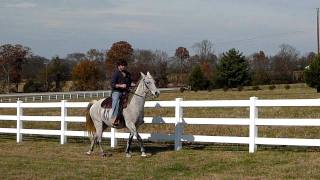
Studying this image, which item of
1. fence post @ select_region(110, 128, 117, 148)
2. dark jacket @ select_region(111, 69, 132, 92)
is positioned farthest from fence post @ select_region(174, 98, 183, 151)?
fence post @ select_region(110, 128, 117, 148)

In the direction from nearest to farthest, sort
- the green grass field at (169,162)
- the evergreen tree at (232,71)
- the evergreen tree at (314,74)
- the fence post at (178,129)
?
1. the green grass field at (169,162)
2. the fence post at (178,129)
3. the evergreen tree at (314,74)
4. the evergreen tree at (232,71)

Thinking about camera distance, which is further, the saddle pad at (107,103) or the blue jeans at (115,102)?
the saddle pad at (107,103)

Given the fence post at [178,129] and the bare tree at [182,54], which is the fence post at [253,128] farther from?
the bare tree at [182,54]

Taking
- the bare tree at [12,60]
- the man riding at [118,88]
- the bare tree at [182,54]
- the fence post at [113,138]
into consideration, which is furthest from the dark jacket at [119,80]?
the bare tree at [182,54]

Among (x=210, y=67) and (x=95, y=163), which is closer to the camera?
(x=95, y=163)

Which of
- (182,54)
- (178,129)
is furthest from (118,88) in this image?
(182,54)

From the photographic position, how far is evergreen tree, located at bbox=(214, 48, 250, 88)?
7394cm

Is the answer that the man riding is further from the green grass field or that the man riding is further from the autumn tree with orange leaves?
the autumn tree with orange leaves

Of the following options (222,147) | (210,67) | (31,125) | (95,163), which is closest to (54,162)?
(95,163)

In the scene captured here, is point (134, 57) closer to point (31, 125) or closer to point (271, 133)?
point (31, 125)

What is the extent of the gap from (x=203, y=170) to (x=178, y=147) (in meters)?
3.58

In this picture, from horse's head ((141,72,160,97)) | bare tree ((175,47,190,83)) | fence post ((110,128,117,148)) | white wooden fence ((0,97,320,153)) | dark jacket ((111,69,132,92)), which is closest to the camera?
white wooden fence ((0,97,320,153))

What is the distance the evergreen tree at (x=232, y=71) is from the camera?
73.9 m

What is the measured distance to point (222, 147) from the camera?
15227 millimetres
